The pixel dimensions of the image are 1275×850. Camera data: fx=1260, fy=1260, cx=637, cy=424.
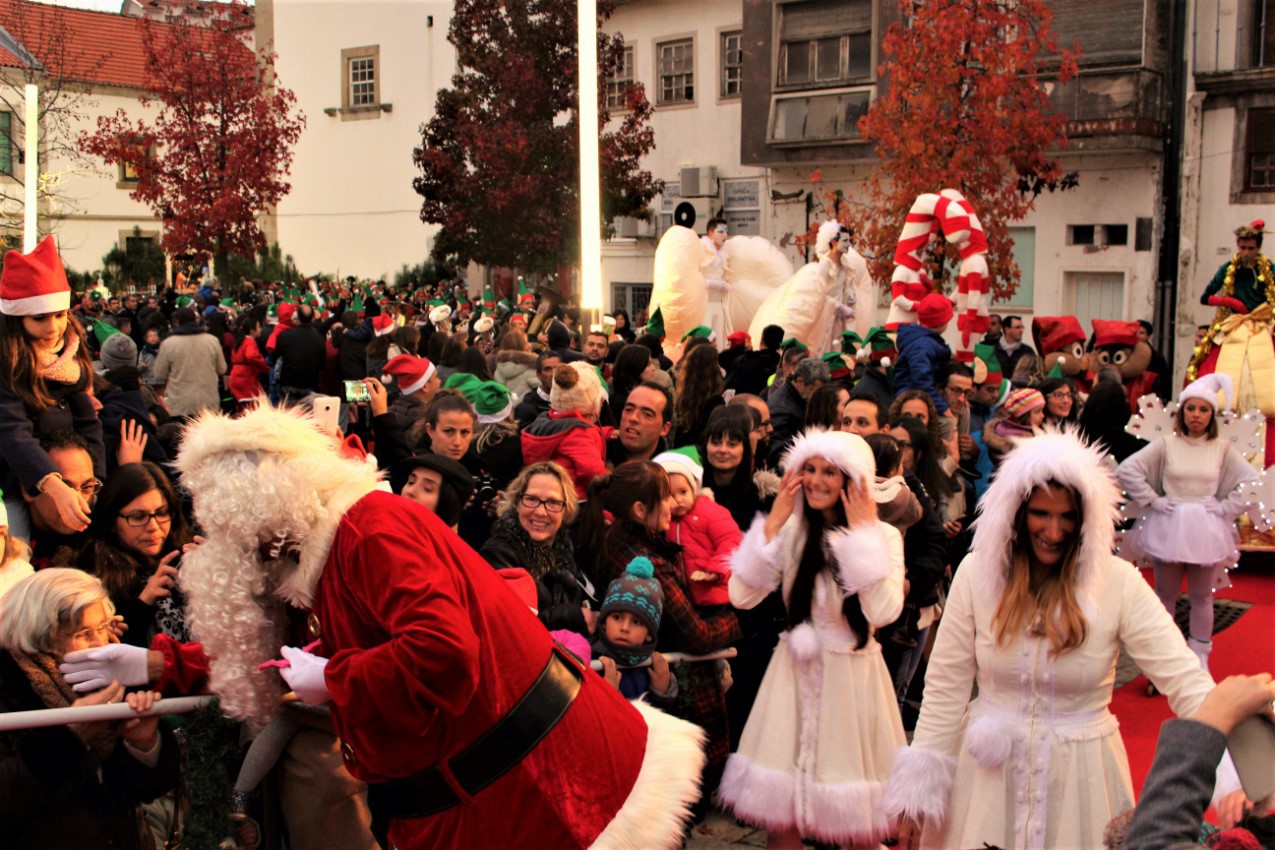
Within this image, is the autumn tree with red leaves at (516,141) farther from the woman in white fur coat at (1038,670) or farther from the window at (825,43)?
the woman in white fur coat at (1038,670)

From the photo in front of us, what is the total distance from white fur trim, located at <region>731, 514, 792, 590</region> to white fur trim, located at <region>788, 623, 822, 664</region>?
20 centimetres

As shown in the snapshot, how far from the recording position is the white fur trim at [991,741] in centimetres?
365

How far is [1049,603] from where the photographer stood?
3660 mm

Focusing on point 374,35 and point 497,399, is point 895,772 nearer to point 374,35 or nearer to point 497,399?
point 497,399

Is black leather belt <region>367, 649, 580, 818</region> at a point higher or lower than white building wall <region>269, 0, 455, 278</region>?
lower

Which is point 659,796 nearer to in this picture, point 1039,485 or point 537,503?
point 1039,485

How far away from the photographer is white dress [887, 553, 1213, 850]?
3598 mm

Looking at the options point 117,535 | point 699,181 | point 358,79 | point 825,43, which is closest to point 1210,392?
point 117,535

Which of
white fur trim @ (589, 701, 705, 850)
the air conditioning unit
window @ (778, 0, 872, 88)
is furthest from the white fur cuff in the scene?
the air conditioning unit

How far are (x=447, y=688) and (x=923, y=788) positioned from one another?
1.64m

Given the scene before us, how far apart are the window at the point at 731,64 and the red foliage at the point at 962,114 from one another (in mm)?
8676

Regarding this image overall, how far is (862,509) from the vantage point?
4750mm

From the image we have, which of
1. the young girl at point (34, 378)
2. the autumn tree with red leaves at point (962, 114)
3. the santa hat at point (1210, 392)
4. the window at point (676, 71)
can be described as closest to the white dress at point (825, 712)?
the young girl at point (34, 378)

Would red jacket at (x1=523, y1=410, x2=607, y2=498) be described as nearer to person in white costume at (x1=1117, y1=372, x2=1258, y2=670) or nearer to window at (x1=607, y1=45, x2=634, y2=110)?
person in white costume at (x1=1117, y1=372, x2=1258, y2=670)
